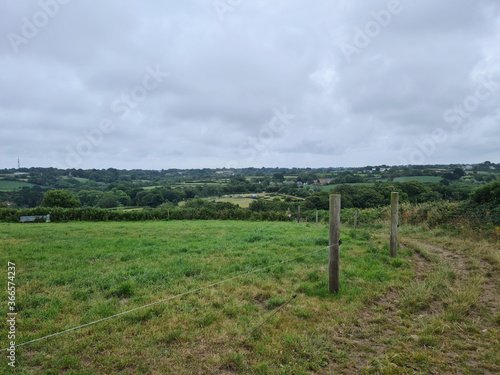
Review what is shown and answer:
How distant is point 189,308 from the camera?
4.45 meters

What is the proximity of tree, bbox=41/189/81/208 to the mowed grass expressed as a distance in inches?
1153

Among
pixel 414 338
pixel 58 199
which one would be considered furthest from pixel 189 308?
pixel 58 199

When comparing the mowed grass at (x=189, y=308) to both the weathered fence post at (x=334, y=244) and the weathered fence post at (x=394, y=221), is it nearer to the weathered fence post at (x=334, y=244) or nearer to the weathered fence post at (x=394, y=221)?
the weathered fence post at (x=334, y=244)

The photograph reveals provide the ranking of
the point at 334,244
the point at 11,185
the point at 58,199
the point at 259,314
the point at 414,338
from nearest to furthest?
the point at 414,338 → the point at 259,314 → the point at 334,244 → the point at 58,199 → the point at 11,185

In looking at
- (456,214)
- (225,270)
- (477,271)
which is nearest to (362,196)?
(456,214)

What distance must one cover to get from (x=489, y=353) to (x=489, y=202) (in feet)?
36.0

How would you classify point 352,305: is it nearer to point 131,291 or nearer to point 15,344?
point 131,291

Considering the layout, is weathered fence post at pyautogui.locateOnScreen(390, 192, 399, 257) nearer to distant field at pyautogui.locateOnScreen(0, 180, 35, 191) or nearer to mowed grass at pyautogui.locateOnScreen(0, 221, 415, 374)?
mowed grass at pyautogui.locateOnScreen(0, 221, 415, 374)

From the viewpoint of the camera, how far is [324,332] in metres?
3.80

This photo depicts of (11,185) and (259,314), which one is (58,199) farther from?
(11,185)

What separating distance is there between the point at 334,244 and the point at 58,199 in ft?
125

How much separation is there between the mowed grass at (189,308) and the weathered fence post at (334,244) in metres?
0.21

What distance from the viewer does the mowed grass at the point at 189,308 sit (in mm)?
3162

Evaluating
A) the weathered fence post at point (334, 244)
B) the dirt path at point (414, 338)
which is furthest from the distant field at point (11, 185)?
the dirt path at point (414, 338)
